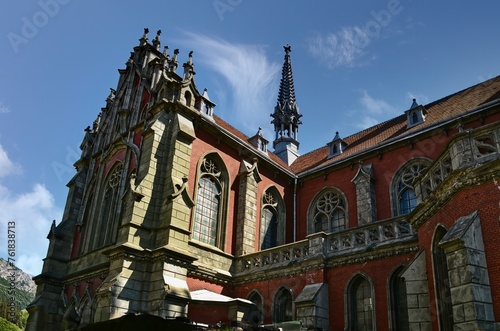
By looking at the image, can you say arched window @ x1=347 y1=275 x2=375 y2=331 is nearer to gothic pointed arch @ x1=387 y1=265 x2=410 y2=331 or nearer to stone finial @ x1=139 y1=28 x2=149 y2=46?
gothic pointed arch @ x1=387 y1=265 x2=410 y2=331

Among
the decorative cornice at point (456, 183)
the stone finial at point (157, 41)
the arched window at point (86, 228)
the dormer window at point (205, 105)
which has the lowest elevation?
the decorative cornice at point (456, 183)

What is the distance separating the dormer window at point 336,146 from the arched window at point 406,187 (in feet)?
16.2

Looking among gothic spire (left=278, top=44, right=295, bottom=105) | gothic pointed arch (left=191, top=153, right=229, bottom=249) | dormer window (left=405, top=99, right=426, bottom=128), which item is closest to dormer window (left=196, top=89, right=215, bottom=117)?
gothic pointed arch (left=191, top=153, right=229, bottom=249)

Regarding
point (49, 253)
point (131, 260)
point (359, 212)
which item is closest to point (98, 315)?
point (131, 260)

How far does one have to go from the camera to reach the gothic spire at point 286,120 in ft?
104

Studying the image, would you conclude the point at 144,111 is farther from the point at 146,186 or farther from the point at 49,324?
the point at 49,324

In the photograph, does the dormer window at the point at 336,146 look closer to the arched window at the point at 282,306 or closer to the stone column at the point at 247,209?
the stone column at the point at 247,209

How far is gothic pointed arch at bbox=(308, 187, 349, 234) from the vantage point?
22.1 m

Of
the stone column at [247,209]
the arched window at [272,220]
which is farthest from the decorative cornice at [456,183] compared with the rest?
the arched window at [272,220]

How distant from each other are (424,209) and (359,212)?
362 inches

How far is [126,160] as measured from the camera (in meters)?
20.3

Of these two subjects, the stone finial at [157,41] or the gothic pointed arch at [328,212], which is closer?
the gothic pointed arch at [328,212]

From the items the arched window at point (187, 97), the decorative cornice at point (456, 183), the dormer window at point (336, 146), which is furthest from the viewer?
the dormer window at point (336, 146)

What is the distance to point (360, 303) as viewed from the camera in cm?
1463
